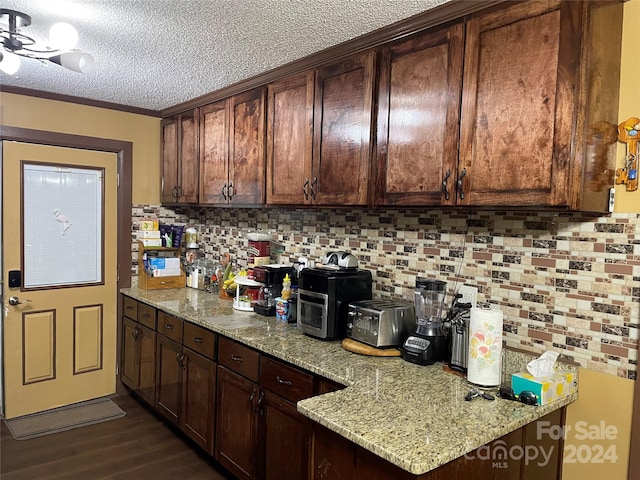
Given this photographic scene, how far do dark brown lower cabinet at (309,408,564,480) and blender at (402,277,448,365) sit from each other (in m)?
0.49

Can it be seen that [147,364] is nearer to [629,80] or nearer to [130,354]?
[130,354]

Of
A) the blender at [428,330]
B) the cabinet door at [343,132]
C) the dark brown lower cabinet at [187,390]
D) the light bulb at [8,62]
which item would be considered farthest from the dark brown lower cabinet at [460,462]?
the light bulb at [8,62]

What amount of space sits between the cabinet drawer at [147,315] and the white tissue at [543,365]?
2585 mm

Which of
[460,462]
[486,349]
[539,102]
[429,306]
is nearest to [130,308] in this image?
[429,306]

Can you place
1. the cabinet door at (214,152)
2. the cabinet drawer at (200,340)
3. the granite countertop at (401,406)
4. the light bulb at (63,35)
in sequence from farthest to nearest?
1. the cabinet door at (214,152)
2. the cabinet drawer at (200,340)
3. the light bulb at (63,35)
4. the granite countertop at (401,406)

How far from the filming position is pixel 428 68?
80.1 inches

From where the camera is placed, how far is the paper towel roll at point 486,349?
185 cm

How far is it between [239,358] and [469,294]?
1.25m

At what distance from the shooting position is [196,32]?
2271mm

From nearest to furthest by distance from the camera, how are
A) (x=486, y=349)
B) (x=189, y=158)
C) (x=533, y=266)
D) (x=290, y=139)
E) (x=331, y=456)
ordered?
(x=331, y=456), (x=486, y=349), (x=533, y=266), (x=290, y=139), (x=189, y=158)

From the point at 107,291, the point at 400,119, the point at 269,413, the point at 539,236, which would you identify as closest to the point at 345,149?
the point at 400,119

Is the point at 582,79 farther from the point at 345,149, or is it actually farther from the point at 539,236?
the point at 345,149

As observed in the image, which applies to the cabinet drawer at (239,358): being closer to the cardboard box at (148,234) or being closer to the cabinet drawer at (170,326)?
the cabinet drawer at (170,326)

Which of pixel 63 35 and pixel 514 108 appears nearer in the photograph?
pixel 514 108
